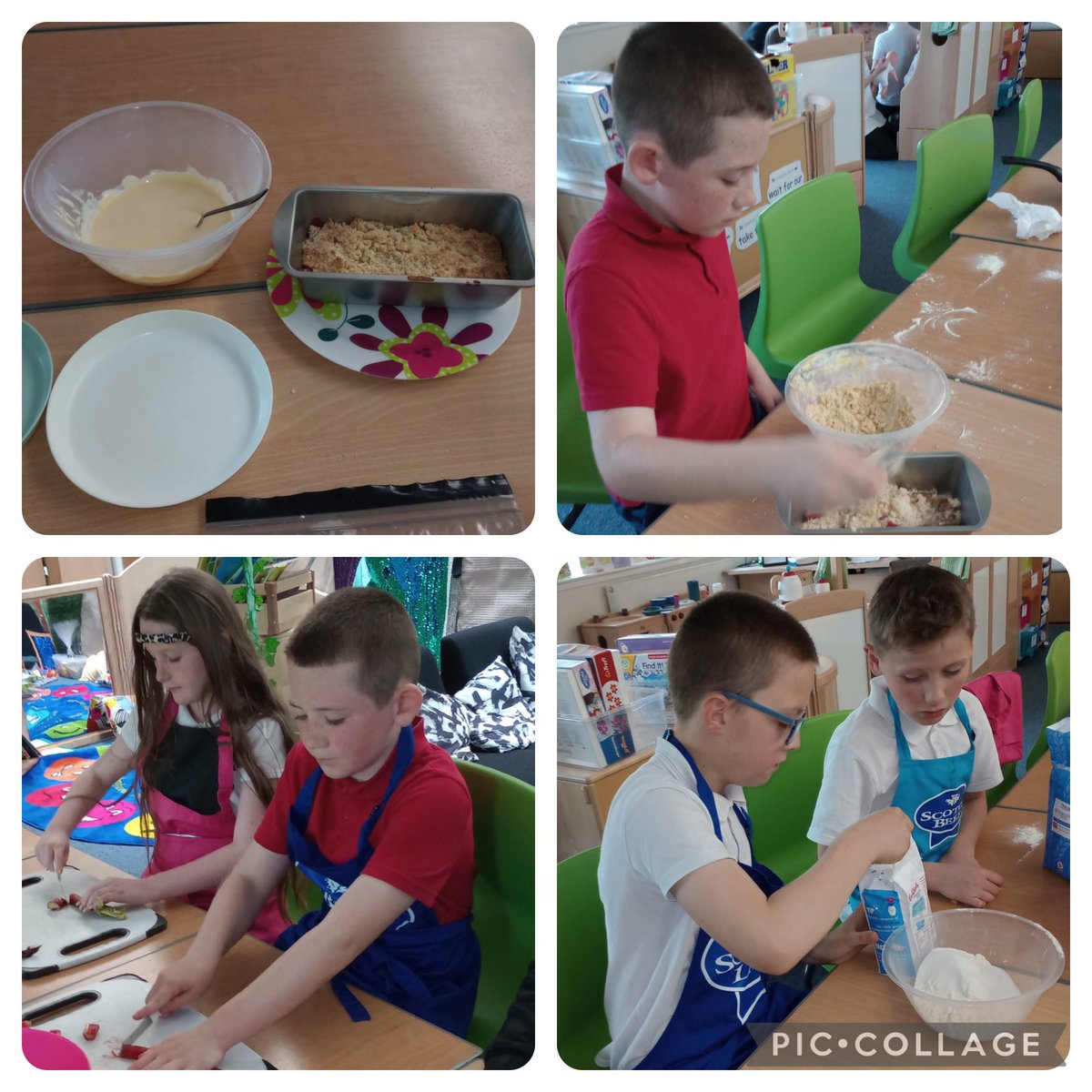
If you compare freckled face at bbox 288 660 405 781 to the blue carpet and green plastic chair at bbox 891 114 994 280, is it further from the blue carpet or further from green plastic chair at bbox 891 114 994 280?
green plastic chair at bbox 891 114 994 280

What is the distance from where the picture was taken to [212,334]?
1001 millimetres

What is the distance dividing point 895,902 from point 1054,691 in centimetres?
58

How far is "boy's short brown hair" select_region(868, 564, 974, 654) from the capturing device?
1052 mm

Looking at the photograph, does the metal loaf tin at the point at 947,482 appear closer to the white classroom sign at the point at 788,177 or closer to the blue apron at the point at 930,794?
the blue apron at the point at 930,794

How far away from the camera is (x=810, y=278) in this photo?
164 cm

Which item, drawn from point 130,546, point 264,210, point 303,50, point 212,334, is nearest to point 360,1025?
point 130,546

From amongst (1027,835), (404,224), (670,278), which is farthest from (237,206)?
(1027,835)

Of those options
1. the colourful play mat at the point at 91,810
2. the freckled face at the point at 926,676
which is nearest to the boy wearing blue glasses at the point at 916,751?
the freckled face at the point at 926,676

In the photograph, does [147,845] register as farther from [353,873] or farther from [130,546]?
[130,546]

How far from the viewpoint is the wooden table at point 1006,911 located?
2.78ft

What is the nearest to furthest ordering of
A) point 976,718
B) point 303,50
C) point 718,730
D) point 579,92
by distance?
point 718,730
point 579,92
point 976,718
point 303,50

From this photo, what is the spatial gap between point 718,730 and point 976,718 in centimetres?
44

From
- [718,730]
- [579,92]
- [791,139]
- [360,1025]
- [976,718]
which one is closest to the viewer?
[360,1025]

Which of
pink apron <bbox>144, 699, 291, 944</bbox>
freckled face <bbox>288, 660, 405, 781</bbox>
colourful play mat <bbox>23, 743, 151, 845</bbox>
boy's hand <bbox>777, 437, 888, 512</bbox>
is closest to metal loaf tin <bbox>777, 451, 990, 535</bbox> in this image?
boy's hand <bbox>777, 437, 888, 512</bbox>
